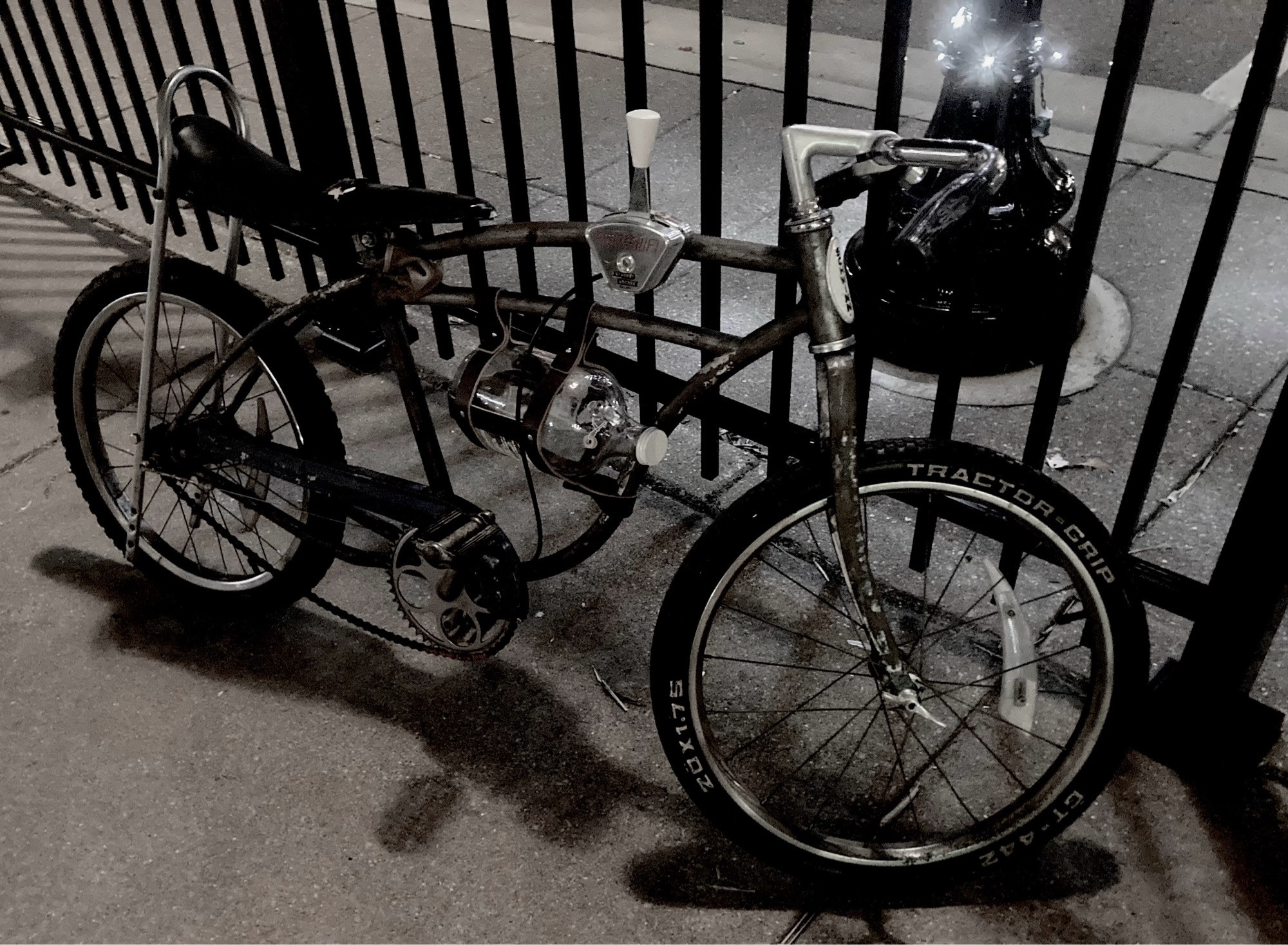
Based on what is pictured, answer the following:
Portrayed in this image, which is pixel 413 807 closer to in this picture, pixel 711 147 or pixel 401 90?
pixel 711 147

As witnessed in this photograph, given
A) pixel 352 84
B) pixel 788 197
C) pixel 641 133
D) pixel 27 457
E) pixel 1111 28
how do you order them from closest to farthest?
pixel 641 133, pixel 788 197, pixel 352 84, pixel 27 457, pixel 1111 28

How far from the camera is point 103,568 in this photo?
10.1 ft

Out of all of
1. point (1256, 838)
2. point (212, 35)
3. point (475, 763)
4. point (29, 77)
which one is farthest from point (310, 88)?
point (1256, 838)

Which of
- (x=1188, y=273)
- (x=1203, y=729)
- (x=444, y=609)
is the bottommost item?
(x=1203, y=729)

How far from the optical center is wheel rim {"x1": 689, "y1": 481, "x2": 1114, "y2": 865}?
6.88ft

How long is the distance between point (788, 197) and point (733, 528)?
97 cm

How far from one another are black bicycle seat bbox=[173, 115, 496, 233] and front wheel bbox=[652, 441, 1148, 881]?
0.87 metres

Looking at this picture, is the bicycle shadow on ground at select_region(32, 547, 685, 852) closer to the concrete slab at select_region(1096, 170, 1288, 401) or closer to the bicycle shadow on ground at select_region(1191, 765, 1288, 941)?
the bicycle shadow on ground at select_region(1191, 765, 1288, 941)

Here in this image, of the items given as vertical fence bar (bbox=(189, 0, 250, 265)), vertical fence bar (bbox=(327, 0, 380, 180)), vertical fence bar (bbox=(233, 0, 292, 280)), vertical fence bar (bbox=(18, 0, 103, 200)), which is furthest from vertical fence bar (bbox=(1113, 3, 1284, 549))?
vertical fence bar (bbox=(18, 0, 103, 200))

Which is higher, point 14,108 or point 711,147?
point 711,147

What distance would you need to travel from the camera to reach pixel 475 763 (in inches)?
98.4

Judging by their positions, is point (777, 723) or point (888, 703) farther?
point (777, 723)

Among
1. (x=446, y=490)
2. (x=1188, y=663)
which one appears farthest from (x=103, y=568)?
(x=1188, y=663)

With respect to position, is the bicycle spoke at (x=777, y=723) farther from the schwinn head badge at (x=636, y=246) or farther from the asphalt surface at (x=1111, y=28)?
the asphalt surface at (x=1111, y=28)
